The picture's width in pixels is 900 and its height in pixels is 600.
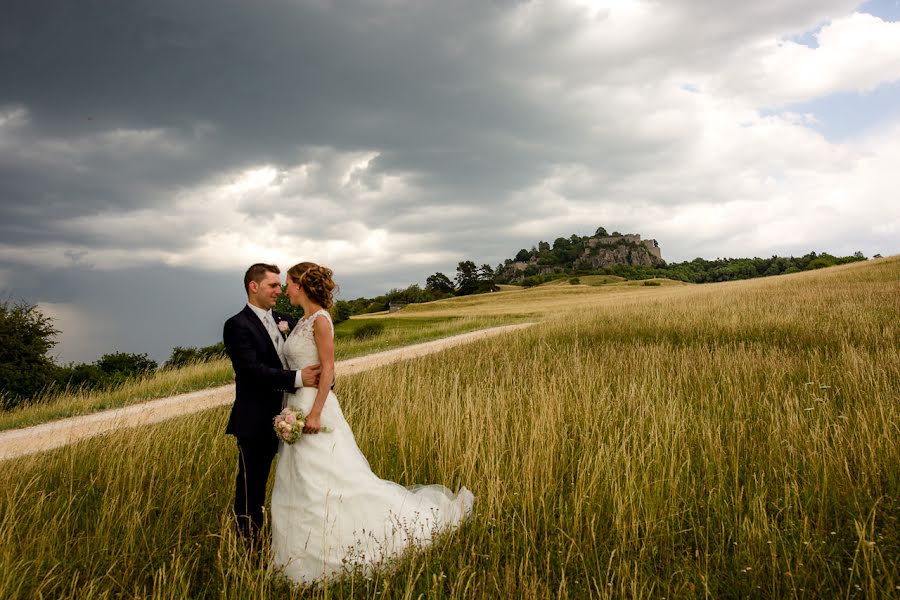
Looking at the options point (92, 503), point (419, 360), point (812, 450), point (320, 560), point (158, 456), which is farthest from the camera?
point (419, 360)

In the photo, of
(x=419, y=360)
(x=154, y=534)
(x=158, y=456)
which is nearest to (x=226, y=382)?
(x=419, y=360)

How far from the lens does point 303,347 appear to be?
395 cm

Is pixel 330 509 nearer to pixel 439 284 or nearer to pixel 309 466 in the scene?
pixel 309 466

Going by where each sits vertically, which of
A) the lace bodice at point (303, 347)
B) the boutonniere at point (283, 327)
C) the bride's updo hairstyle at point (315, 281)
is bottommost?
the lace bodice at point (303, 347)

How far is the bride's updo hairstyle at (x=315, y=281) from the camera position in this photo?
397 cm

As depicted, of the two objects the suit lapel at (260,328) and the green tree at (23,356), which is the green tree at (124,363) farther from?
the suit lapel at (260,328)

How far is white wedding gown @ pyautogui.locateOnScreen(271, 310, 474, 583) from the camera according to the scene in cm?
355

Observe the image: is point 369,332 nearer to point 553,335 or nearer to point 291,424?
point 553,335

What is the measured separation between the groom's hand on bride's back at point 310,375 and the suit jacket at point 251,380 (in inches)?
3.4

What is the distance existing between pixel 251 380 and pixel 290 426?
674mm

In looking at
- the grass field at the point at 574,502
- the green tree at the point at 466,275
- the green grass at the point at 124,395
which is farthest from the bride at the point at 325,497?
the green tree at the point at 466,275

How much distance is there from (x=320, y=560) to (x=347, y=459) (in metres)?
0.74

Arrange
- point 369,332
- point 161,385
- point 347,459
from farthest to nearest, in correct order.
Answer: point 369,332 < point 161,385 < point 347,459

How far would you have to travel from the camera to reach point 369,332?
4097 centimetres
